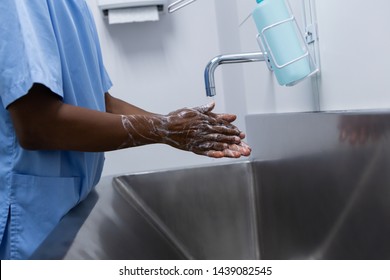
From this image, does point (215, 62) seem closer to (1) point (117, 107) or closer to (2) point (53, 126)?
(1) point (117, 107)

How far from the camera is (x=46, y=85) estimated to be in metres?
0.55

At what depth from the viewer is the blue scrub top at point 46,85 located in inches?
21.5

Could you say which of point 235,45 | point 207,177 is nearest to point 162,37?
point 235,45

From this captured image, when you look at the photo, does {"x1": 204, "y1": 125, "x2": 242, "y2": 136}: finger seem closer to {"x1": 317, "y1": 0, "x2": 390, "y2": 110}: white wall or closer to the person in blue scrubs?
the person in blue scrubs

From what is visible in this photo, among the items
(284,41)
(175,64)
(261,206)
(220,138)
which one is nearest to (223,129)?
(220,138)

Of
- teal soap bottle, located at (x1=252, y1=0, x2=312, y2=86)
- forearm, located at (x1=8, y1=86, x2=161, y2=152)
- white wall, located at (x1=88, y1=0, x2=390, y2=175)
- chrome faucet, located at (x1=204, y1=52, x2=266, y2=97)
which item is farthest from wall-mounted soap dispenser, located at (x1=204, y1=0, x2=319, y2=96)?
white wall, located at (x1=88, y1=0, x2=390, y2=175)

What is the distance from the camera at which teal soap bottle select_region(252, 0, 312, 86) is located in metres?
0.72

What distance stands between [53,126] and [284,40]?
442mm

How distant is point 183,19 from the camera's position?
155 centimetres

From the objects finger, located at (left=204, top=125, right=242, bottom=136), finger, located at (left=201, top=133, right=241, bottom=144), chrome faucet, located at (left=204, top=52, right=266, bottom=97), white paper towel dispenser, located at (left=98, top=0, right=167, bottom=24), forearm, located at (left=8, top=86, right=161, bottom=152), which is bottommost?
finger, located at (left=201, top=133, right=241, bottom=144)

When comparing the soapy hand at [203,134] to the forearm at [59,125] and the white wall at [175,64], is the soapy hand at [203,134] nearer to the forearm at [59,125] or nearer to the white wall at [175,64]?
the forearm at [59,125]

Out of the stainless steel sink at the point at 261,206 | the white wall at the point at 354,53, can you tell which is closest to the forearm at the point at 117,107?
the stainless steel sink at the point at 261,206

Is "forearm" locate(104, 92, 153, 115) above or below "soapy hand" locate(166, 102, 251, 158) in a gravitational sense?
above

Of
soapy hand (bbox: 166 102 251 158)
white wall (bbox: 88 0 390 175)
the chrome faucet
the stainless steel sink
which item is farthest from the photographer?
white wall (bbox: 88 0 390 175)
